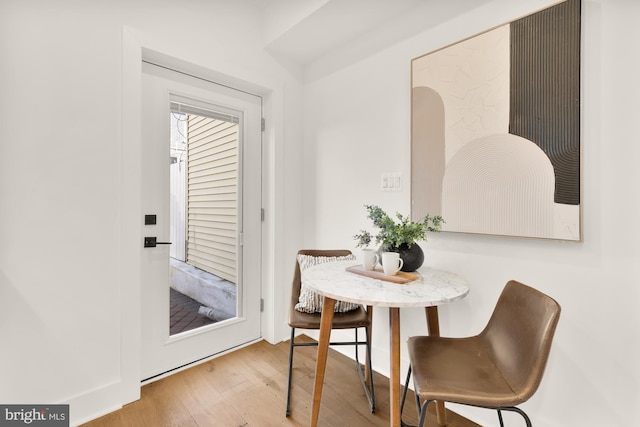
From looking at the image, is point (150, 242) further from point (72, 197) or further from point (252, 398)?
point (252, 398)

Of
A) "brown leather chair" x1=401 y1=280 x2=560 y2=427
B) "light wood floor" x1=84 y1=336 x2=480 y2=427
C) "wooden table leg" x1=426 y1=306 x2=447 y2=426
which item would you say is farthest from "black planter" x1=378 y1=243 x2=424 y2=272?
"light wood floor" x1=84 y1=336 x2=480 y2=427

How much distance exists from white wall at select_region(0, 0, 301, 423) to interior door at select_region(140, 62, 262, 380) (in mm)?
181

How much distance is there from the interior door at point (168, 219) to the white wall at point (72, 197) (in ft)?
0.59

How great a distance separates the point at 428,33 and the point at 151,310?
249 cm

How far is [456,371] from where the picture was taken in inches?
45.4

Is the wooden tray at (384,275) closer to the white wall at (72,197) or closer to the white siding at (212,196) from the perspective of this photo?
the white siding at (212,196)

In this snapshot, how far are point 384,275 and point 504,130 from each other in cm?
95

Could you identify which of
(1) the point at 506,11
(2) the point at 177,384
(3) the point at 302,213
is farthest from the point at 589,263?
(2) the point at 177,384

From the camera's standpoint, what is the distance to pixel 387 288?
1.30 m

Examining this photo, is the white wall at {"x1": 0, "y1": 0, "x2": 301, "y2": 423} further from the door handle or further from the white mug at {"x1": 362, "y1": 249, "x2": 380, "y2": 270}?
the white mug at {"x1": 362, "y1": 249, "x2": 380, "y2": 270}

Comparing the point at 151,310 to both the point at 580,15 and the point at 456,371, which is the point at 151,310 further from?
the point at 580,15

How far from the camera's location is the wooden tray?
55.1 inches

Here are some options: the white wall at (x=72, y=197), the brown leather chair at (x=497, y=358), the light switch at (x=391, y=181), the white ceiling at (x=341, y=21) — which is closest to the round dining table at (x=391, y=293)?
the brown leather chair at (x=497, y=358)

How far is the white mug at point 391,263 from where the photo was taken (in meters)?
1.46
